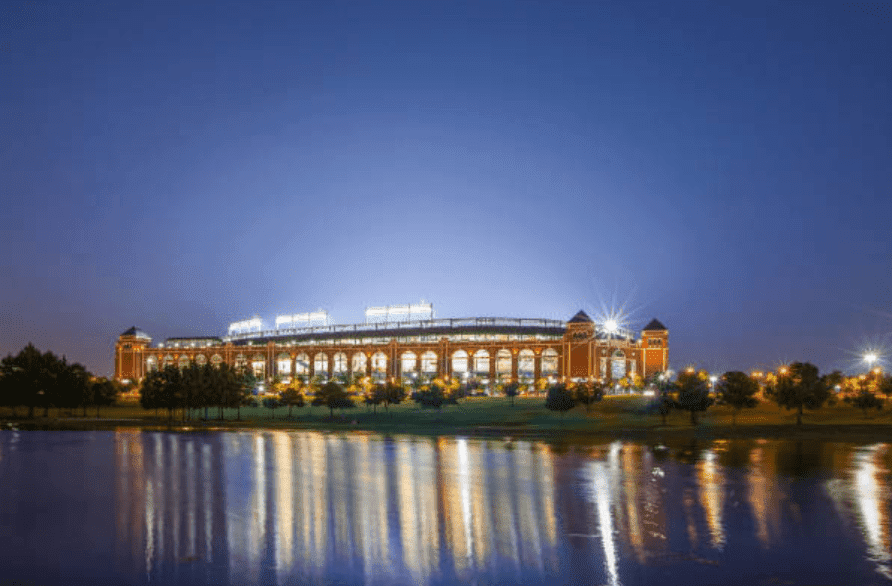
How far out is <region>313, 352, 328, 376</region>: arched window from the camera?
584 feet

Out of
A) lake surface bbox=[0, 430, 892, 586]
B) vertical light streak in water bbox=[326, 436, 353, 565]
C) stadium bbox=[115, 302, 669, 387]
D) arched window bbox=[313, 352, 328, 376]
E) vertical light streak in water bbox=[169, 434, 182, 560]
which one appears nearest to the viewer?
lake surface bbox=[0, 430, 892, 586]

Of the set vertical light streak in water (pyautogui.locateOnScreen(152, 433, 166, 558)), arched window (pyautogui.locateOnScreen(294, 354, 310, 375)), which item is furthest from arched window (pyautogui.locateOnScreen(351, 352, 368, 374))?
vertical light streak in water (pyautogui.locateOnScreen(152, 433, 166, 558))

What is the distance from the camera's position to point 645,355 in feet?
516

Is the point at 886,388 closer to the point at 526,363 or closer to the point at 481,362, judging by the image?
the point at 526,363

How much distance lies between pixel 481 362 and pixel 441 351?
8.85 m

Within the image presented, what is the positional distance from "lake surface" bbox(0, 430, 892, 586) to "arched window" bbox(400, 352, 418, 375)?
125m

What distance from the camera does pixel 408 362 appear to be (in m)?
168

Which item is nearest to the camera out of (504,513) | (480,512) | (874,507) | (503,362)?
(504,513)

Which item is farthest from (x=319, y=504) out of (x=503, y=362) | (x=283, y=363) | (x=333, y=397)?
(x=283, y=363)

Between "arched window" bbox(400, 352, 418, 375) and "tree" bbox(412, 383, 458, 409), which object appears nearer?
"tree" bbox(412, 383, 458, 409)

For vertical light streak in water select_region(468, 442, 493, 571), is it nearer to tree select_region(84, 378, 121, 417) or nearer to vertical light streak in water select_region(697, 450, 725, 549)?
vertical light streak in water select_region(697, 450, 725, 549)

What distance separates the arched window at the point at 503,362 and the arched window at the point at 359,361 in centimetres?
3139

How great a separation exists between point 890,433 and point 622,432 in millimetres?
19553

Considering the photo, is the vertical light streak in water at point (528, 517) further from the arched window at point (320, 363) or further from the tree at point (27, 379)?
the arched window at point (320, 363)
